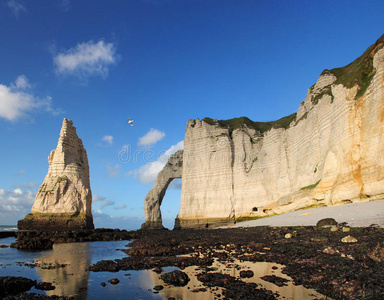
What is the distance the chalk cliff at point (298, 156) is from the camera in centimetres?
1864

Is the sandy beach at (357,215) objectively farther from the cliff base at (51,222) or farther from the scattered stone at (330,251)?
the cliff base at (51,222)

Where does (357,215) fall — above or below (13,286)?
above

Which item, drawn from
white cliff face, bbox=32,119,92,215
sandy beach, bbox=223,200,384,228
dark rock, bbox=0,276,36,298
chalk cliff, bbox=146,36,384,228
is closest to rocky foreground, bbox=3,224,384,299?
sandy beach, bbox=223,200,384,228

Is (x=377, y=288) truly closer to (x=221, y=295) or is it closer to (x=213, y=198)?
(x=221, y=295)

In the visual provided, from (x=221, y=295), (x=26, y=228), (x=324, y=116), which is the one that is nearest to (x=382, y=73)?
(x=324, y=116)

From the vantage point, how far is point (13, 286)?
6375mm

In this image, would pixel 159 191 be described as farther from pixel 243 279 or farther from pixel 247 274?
pixel 243 279

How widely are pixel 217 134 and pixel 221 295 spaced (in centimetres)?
3487

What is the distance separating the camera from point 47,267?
9.57 meters

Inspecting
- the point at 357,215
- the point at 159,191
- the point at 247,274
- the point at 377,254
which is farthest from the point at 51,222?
the point at 377,254

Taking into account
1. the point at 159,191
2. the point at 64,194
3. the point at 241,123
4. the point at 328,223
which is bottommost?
the point at 328,223

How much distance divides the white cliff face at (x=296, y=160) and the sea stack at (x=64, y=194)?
47.9 ft

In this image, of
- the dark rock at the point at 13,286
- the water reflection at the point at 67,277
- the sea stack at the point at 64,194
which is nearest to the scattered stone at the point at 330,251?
the water reflection at the point at 67,277

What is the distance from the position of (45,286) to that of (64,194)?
31.8 metres
